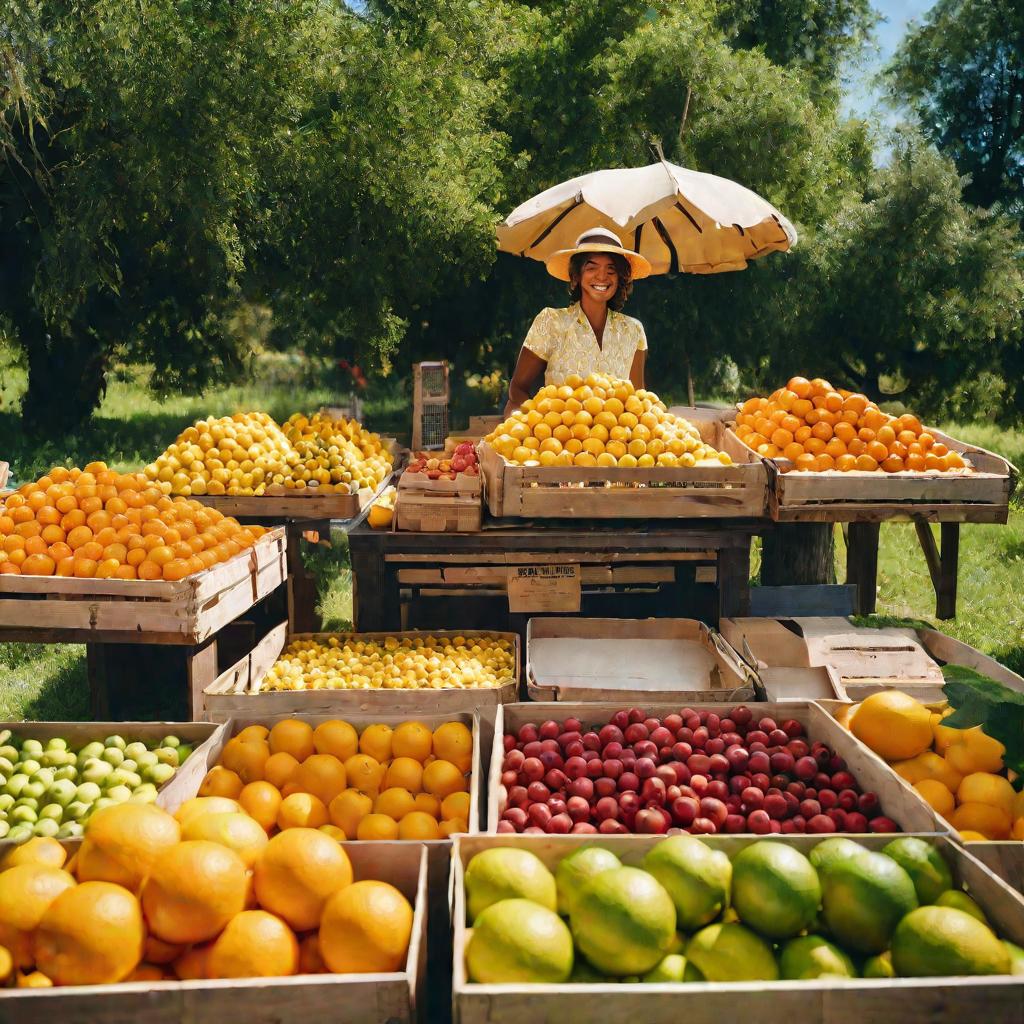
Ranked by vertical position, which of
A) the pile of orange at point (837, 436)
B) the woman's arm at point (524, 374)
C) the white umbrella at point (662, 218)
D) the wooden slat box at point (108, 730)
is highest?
the white umbrella at point (662, 218)

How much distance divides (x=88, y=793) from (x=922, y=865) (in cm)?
237

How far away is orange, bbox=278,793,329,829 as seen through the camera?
272 cm

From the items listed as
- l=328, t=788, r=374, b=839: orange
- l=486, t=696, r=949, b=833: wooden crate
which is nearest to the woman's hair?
l=486, t=696, r=949, b=833: wooden crate

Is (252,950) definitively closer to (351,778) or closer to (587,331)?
(351,778)

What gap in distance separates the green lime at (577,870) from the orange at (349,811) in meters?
0.82

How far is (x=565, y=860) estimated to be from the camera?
2.20 m

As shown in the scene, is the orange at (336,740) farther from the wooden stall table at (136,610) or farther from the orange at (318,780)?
the wooden stall table at (136,610)

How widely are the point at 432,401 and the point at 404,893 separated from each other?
5162mm

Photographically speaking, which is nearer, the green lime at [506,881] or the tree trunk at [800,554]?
the green lime at [506,881]

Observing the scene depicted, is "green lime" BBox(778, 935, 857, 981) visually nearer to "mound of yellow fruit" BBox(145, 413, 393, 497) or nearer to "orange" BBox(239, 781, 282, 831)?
"orange" BBox(239, 781, 282, 831)

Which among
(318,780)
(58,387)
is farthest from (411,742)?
(58,387)

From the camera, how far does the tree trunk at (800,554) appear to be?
557cm

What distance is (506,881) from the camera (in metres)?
2.15

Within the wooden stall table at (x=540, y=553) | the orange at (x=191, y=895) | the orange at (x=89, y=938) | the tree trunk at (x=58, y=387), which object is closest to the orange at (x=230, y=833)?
the orange at (x=191, y=895)
